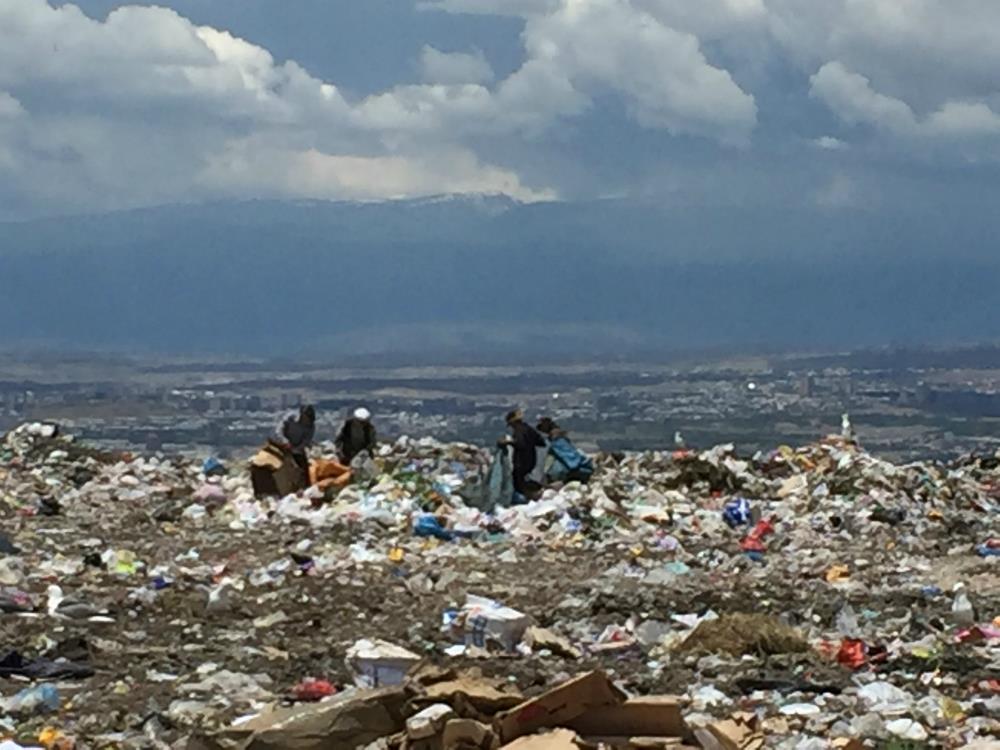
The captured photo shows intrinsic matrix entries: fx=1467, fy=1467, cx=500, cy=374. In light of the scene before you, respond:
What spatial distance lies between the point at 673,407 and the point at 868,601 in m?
54.3

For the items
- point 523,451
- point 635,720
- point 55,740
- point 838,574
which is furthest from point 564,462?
point 635,720

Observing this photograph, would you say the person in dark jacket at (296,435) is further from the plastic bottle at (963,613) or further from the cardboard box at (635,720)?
the cardboard box at (635,720)

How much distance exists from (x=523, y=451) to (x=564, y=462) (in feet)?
2.01

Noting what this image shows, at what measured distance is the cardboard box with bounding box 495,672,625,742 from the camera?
17.3 feet

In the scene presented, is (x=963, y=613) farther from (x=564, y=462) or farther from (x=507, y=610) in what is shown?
(x=564, y=462)

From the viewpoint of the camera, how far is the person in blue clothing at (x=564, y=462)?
14.0 meters

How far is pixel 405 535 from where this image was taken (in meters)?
11.9

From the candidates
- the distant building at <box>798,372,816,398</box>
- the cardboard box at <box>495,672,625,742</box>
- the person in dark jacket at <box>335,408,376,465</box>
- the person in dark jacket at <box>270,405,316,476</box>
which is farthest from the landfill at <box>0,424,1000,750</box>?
the distant building at <box>798,372,816,398</box>

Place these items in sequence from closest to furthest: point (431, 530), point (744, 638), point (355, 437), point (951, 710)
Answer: point (951, 710) < point (744, 638) < point (431, 530) < point (355, 437)

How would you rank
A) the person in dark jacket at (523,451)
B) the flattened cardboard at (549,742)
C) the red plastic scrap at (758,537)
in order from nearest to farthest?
the flattened cardboard at (549,742) → the red plastic scrap at (758,537) → the person in dark jacket at (523,451)

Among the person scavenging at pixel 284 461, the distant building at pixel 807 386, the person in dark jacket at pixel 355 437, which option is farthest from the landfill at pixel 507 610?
the distant building at pixel 807 386

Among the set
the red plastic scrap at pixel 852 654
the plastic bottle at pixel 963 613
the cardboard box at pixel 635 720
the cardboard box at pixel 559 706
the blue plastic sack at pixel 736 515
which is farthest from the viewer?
the blue plastic sack at pixel 736 515

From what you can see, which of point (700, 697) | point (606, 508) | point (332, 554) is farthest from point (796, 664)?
point (606, 508)

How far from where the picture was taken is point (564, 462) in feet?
46.0
